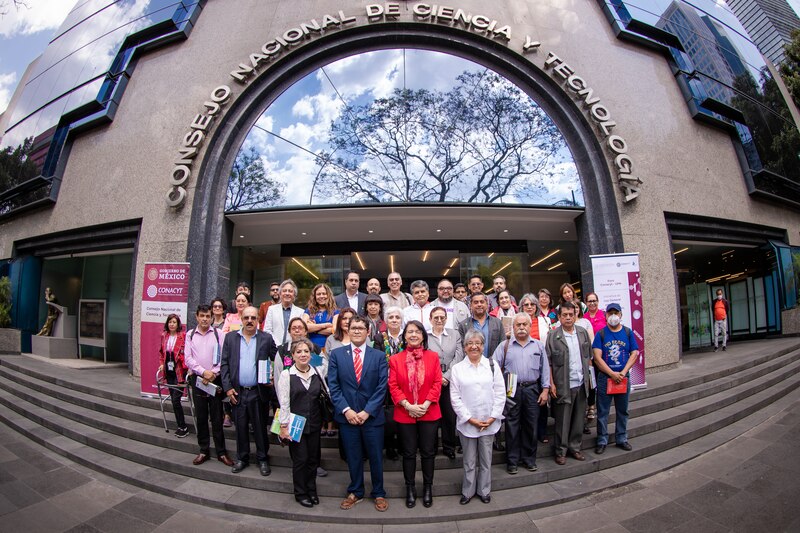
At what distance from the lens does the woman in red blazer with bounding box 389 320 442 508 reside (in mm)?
3434

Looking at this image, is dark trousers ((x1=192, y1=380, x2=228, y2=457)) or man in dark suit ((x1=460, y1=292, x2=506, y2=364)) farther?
man in dark suit ((x1=460, y1=292, x2=506, y2=364))

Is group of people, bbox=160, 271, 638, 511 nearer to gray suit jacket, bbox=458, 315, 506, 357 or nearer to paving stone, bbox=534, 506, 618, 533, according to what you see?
gray suit jacket, bbox=458, 315, 506, 357

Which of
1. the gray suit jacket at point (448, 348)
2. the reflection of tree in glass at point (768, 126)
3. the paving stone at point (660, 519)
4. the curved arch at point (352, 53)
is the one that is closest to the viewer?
the paving stone at point (660, 519)

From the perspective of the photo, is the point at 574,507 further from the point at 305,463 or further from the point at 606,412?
the point at 305,463

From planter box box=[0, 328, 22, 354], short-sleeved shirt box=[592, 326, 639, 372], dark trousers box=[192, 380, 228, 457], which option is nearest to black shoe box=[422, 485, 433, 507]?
dark trousers box=[192, 380, 228, 457]

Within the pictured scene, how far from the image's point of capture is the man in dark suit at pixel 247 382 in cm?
405

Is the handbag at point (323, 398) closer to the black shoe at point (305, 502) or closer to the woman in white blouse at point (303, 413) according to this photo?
the woman in white blouse at point (303, 413)

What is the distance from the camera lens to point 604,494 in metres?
3.70

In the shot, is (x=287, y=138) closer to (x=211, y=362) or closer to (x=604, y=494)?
(x=211, y=362)

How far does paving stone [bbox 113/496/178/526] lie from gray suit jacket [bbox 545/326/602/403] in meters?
4.40

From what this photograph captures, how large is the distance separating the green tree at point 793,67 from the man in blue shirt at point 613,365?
Answer: 1003 centimetres

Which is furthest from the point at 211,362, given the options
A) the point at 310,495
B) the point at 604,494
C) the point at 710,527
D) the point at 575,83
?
the point at 575,83

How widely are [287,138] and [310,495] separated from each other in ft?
26.6

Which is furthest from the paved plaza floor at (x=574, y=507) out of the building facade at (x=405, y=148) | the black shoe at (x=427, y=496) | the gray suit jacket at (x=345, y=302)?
the building facade at (x=405, y=148)
